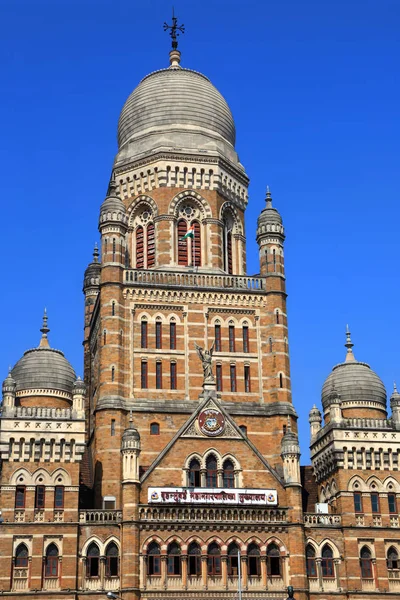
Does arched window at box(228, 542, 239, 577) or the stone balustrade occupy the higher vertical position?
the stone balustrade

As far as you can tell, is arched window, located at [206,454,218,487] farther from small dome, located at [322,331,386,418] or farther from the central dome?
the central dome

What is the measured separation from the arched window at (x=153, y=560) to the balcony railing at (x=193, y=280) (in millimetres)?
17076

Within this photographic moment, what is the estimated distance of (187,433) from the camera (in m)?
60.9

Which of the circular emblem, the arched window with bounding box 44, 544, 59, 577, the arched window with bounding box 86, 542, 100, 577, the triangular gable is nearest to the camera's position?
the arched window with bounding box 44, 544, 59, 577

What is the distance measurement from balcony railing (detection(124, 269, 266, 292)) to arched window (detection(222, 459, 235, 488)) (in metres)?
11.9

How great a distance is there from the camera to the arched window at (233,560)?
5794cm

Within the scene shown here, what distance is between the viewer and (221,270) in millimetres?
69625

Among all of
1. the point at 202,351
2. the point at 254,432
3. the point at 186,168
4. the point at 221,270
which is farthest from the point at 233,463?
the point at 186,168

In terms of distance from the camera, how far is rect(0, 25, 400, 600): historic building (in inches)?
2251

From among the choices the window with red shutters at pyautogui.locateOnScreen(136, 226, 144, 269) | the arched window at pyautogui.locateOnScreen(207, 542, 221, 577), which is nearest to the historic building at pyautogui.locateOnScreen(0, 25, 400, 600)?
the arched window at pyautogui.locateOnScreen(207, 542, 221, 577)

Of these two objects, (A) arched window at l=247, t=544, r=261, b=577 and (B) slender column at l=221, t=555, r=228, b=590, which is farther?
(A) arched window at l=247, t=544, r=261, b=577

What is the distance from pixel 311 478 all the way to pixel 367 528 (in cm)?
769

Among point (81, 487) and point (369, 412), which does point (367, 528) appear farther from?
point (81, 487)

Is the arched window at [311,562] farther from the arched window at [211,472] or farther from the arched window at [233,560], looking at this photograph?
the arched window at [211,472]
